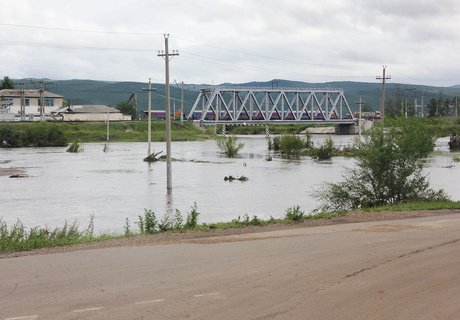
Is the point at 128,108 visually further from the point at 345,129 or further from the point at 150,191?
the point at 150,191

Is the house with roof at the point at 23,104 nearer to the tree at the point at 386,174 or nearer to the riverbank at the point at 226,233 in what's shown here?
the tree at the point at 386,174

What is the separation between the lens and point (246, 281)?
32.3 ft

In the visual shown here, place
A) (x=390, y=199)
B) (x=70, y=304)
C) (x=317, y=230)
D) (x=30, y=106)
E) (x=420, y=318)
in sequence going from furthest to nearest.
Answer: (x=30, y=106)
(x=390, y=199)
(x=317, y=230)
(x=70, y=304)
(x=420, y=318)

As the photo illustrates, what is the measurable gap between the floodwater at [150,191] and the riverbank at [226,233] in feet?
21.5

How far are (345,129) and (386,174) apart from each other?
6300 inches

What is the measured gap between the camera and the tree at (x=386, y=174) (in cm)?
2597

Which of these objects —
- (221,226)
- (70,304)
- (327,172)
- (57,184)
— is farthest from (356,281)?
(327,172)

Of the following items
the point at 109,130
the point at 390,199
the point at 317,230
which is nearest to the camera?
the point at 317,230

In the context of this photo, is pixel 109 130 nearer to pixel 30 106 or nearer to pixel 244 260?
pixel 30 106

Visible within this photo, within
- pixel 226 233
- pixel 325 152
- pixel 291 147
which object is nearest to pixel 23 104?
pixel 291 147

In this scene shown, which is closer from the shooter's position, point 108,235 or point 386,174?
point 108,235

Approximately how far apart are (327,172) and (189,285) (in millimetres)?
47586

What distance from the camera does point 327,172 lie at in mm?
56219

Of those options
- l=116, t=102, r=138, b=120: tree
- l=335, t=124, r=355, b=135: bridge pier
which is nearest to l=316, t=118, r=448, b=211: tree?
l=335, t=124, r=355, b=135: bridge pier
